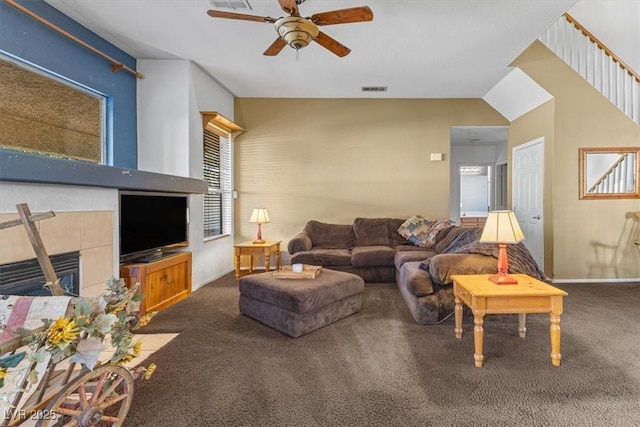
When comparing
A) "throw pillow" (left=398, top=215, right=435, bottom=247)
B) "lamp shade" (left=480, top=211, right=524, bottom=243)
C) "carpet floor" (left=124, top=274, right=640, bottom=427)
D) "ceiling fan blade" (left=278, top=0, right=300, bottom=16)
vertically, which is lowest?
"carpet floor" (left=124, top=274, right=640, bottom=427)

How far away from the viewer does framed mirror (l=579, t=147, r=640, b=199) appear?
422cm

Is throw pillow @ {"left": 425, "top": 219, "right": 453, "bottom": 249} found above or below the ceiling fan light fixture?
below

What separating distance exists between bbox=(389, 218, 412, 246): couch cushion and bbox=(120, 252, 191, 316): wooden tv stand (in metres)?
2.96

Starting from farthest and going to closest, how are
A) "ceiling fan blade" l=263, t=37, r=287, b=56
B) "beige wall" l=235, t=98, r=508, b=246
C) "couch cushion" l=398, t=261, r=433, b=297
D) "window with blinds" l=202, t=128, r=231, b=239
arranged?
"beige wall" l=235, t=98, r=508, b=246 → "window with blinds" l=202, t=128, r=231, b=239 → "couch cushion" l=398, t=261, r=433, b=297 → "ceiling fan blade" l=263, t=37, r=287, b=56

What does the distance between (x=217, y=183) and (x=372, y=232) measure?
2.58m

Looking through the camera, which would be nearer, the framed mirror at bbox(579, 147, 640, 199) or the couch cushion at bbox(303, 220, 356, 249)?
the framed mirror at bbox(579, 147, 640, 199)

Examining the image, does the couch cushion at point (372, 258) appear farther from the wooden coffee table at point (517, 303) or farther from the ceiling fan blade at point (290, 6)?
the ceiling fan blade at point (290, 6)

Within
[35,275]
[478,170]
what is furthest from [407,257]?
[478,170]

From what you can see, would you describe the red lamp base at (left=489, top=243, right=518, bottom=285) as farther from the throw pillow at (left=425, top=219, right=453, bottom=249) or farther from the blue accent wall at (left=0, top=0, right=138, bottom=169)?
the blue accent wall at (left=0, top=0, right=138, bottom=169)

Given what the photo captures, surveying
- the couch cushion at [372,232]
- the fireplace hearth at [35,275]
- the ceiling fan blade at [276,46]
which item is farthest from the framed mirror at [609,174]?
the fireplace hearth at [35,275]

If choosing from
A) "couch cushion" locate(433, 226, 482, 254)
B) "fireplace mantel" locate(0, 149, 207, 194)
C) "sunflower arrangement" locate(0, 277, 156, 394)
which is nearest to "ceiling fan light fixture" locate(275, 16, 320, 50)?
"fireplace mantel" locate(0, 149, 207, 194)

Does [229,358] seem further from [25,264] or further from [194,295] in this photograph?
[194,295]

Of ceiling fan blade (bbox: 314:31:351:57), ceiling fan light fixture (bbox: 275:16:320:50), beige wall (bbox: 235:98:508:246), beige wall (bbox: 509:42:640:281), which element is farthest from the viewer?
beige wall (bbox: 235:98:508:246)

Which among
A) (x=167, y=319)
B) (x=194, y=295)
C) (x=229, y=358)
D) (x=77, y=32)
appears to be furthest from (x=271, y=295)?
(x=77, y=32)
